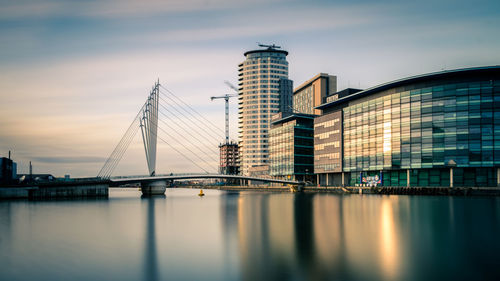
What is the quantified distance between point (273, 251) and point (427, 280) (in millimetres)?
10244

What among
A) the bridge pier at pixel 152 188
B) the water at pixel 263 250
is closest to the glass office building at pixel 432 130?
the water at pixel 263 250

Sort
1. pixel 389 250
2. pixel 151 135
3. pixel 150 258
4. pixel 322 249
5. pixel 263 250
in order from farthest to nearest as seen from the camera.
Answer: pixel 151 135, pixel 263 250, pixel 322 249, pixel 389 250, pixel 150 258

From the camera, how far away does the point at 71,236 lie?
3684 centimetres

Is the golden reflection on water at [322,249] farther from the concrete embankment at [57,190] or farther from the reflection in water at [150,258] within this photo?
the concrete embankment at [57,190]

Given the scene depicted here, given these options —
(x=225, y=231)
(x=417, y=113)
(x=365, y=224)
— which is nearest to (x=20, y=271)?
(x=225, y=231)

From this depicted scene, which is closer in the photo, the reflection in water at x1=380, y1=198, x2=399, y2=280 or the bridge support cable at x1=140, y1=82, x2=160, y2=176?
the reflection in water at x1=380, y1=198, x2=399, y2=280

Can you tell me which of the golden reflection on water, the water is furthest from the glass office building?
the golden reflection on water

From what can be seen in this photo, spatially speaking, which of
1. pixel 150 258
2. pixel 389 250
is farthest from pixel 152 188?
pixel 389 250

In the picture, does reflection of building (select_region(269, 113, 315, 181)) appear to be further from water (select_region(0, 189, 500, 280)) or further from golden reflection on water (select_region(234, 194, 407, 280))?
golden reflection on water (select_region(234, 194, 407, 280))

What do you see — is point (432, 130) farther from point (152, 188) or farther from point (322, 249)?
point (322, 249)

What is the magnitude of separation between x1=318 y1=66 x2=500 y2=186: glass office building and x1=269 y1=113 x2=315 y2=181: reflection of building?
41.4 metres

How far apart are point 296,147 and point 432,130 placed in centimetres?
7003

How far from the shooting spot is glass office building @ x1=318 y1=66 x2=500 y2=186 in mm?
97750

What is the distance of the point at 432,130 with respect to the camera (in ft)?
348
